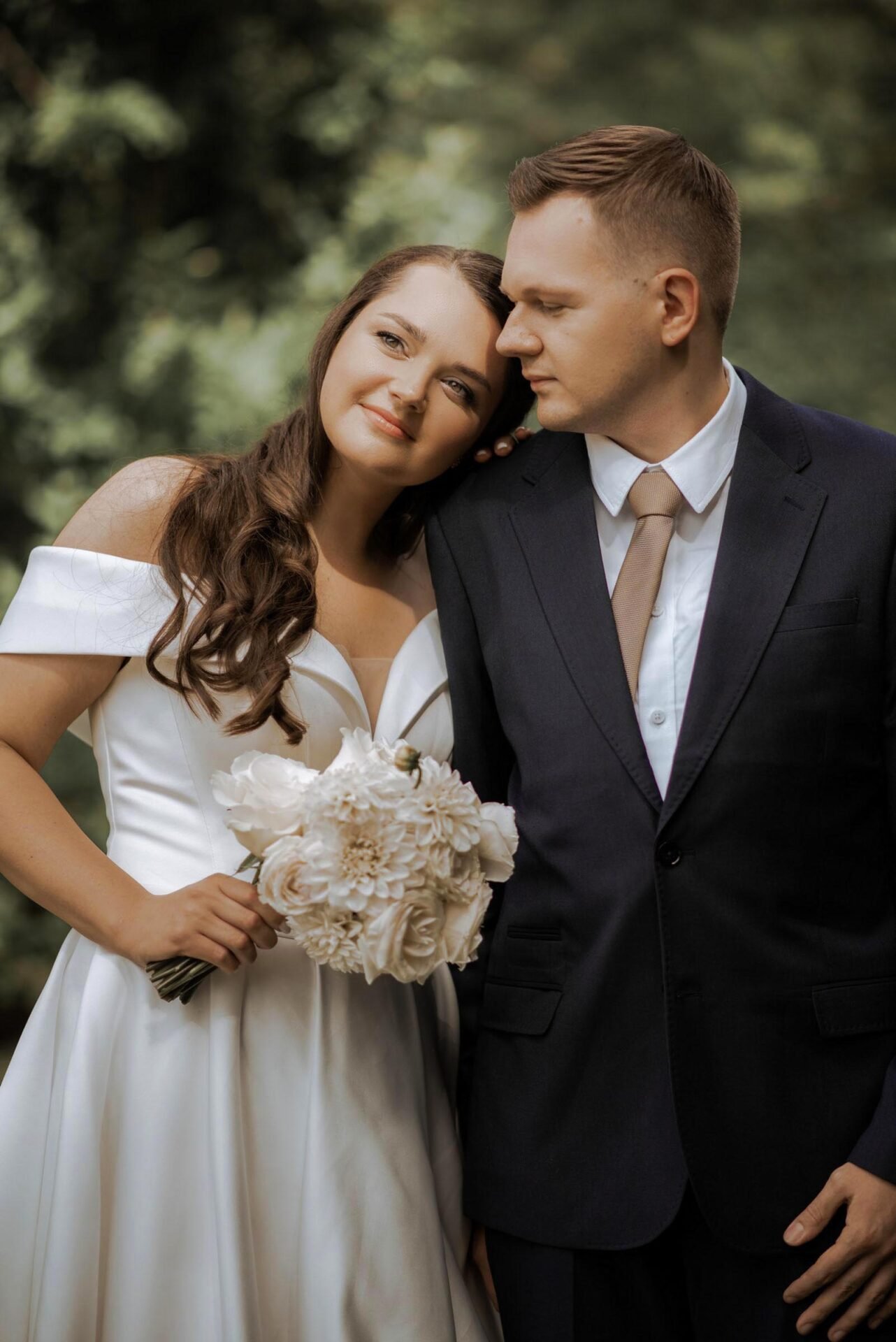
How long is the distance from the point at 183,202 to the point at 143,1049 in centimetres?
377

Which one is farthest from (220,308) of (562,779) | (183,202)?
(562,779)

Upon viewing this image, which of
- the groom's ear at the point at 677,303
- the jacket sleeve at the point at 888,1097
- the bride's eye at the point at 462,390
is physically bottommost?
the jacket sleeve at the point at 888,1097

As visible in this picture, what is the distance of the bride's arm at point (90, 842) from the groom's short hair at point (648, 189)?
787 mm

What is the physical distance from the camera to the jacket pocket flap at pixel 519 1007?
1.98 metres

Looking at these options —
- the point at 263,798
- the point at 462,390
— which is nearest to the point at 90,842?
the point at 263,798

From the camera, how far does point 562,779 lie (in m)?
1.97

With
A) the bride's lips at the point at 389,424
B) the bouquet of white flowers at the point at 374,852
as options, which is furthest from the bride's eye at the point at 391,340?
the bouquet of white flowers at the point at 374,852

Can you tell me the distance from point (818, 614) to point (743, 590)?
0.11 metres

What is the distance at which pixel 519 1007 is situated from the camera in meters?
2.02

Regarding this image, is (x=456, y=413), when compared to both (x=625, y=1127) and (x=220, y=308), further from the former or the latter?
(x=220, y=308)

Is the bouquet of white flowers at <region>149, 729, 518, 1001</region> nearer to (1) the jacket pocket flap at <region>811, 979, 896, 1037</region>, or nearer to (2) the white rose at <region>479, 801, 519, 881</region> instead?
(2) the white rose at <region>479, 801, 519, 881</region>

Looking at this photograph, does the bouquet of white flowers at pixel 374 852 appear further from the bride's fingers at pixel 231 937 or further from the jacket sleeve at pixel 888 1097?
the jacket sleeve at pixel 888 1097

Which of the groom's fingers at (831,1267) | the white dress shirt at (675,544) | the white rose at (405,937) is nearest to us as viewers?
the white rose at (405,937)

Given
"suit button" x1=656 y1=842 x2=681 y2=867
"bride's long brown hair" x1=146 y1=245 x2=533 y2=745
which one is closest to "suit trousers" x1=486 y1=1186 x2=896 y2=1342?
"suit button" x1=656 y1=842 x2=681 y2=867
